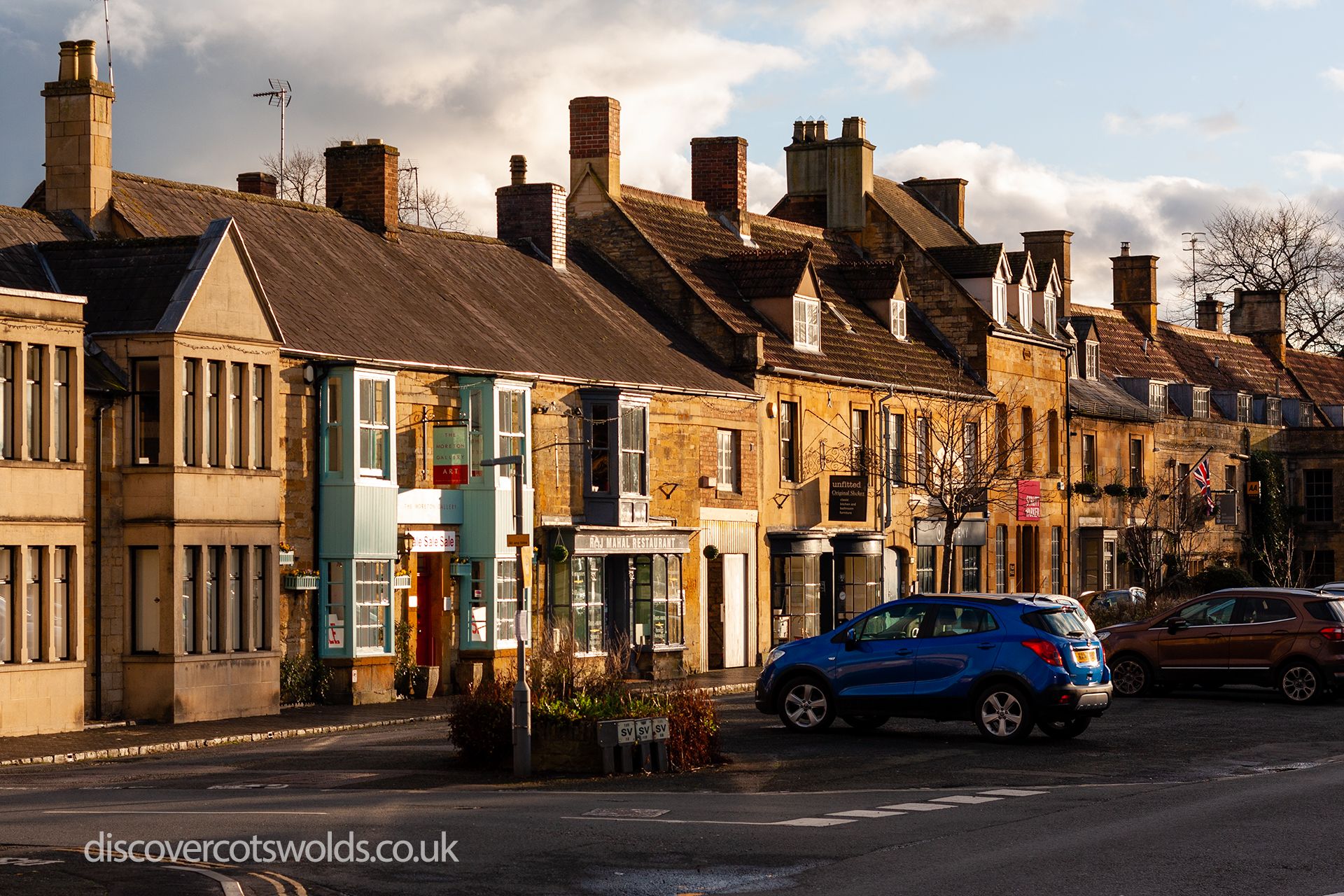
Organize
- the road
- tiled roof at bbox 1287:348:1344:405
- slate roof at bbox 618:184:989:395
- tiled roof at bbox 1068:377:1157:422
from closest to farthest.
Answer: the road → slate roof at bbox 618:184:989:395 → tiled roof at bbox 1068:377:1157:422 → tiled roof at bbox 1287:348:1344:405

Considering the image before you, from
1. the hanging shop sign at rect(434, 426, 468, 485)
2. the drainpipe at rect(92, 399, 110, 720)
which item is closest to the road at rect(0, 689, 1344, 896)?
the drainpipe at rect(92, 399, 110, 720)

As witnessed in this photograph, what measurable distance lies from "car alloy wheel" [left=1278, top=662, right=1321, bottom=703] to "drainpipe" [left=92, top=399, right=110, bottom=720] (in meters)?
17.7

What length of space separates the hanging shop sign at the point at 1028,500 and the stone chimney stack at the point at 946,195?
34.3 ft

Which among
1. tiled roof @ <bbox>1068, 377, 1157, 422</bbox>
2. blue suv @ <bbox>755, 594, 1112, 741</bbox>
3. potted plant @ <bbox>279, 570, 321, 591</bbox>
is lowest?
blue suv @ <bbox>755, 594, 1112, 741</bbox>

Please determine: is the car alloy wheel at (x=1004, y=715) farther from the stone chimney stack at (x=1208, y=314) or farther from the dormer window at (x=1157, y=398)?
the stone chimney stack at (x=1208, y=314)

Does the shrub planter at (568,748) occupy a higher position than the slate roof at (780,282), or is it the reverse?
the slate roof at (780,282)

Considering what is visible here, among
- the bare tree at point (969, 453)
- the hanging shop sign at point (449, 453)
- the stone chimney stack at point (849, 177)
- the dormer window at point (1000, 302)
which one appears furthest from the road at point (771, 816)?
the stone chimney stack at point (849, 177)

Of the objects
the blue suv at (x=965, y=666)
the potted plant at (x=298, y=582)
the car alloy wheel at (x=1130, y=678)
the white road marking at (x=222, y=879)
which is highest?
the potted plant at (x=298, y=582)

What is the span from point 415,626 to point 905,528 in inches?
691

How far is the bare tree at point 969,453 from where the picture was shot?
4625 cm

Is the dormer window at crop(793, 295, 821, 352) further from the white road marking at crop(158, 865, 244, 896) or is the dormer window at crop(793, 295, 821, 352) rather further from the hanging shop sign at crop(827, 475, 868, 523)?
the white road marking at crop(158, 865, 244, 896)

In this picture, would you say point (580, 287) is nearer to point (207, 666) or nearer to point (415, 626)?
point (415, 626)

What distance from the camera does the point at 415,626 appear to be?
113 ft

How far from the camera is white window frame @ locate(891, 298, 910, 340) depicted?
167 ft
